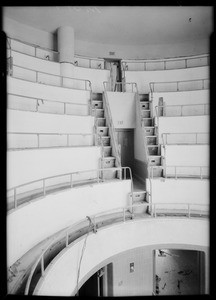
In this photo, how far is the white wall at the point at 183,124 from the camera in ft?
22.1

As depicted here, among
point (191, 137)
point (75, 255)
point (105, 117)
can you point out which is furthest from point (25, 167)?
point (191, 137)

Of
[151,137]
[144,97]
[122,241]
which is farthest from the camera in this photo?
[144,97]

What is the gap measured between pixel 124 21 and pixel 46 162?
5919 mm

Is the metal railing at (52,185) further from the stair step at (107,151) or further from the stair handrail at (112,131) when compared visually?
the stair step at (107,151)

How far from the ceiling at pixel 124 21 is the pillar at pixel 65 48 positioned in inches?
8.8

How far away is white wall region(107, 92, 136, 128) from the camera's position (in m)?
7.79

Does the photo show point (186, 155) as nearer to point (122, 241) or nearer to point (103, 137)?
point (103, 137)

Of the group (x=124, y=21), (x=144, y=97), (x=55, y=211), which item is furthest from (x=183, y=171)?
(x=124, y=21)

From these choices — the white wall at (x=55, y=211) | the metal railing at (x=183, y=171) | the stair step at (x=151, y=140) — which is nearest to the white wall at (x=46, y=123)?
the white wall at (x=55, y=211)

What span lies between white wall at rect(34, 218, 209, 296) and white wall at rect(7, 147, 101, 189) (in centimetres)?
176

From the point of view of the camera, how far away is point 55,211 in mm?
4465

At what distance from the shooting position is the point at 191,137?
22.9 ft

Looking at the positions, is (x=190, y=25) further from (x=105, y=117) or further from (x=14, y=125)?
(x=14, y=125)
